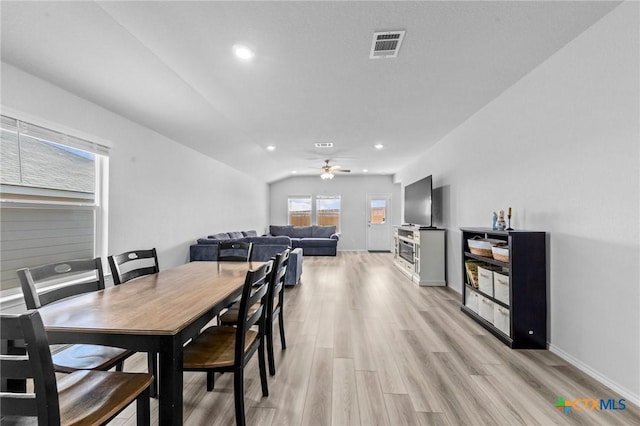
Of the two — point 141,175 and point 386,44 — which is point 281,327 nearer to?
point 386,44

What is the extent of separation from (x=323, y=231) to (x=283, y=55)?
6898 millimetres

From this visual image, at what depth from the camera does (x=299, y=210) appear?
981 centimetres

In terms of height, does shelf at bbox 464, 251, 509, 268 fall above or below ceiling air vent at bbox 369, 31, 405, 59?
below

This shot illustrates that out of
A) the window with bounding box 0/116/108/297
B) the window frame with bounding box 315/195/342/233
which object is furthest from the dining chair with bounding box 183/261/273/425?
the window frame with bounding box 315/195/342/233

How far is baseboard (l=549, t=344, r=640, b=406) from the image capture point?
1767mm

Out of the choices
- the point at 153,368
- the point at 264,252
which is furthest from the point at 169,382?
the point at 264,252

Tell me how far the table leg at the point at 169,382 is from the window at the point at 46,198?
7.01 ft

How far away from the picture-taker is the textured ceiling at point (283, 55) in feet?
6.02

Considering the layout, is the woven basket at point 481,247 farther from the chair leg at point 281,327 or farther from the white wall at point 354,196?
the white wall at point 354,196

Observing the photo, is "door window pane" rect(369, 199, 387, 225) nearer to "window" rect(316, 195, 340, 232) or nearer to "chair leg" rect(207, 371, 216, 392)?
"window" rect(316, 195, 340, 232)

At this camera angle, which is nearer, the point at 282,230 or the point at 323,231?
the point at 323,231

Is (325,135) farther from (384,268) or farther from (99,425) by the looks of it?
(99,425)

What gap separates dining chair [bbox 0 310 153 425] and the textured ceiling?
197 centimetres

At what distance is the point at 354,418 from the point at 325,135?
4027mm
